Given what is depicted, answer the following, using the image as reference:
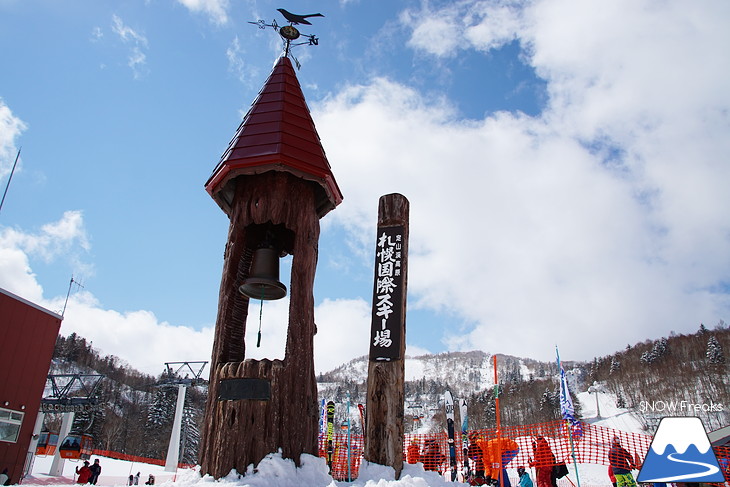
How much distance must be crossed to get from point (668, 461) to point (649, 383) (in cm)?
10346

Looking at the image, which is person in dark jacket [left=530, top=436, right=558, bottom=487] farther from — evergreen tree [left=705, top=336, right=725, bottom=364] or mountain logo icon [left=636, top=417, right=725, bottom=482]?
evergreen tree [left=705, top=336, right=725, bottom=364]

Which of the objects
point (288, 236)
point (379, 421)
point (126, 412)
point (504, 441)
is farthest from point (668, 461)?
point (126, 412)

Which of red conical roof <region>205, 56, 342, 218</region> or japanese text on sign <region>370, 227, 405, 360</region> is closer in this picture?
japanese text on sign <region>370, 227, 405, 360</region>

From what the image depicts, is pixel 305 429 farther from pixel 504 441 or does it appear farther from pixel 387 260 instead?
pixel 504 441

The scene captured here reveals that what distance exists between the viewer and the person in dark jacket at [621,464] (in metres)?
8.96

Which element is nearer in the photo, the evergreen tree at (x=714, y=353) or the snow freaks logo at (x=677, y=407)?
the snow freaks logo at (x=677, y=407)

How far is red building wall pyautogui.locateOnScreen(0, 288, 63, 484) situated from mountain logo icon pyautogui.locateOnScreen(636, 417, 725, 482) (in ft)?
51.9

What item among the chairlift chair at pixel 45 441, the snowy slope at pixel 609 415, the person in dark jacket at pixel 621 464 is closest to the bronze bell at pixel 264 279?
→ the person in dark jacket at pixel 621 464

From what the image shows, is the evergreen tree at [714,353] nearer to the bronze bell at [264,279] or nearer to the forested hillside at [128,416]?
the forested hillside at [128,416]

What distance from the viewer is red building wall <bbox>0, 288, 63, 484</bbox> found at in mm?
13586

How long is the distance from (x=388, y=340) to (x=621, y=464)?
6335 millimetres

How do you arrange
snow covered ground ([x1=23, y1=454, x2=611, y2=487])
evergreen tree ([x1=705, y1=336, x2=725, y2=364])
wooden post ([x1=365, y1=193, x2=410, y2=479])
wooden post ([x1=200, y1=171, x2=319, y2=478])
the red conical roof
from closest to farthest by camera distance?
snow covered ground ([x1=23, y1=454, x2=611, y2=487]) → wooden post ([x1=365, y1=193, x2=410, y2=479]) → wooden post ([x1=200, y1=171, x2=319, y2=478]) → the red conical roof → evergreen tree ([x1=705, y1=336, x2=725, y2=364])

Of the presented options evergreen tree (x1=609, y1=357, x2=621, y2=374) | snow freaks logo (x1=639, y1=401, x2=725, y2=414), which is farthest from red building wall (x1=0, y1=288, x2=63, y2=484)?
evergreen tree (x1=609, y1=357, x2=621, y2=374)

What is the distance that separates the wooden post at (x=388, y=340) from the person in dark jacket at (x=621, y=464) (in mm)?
5878
